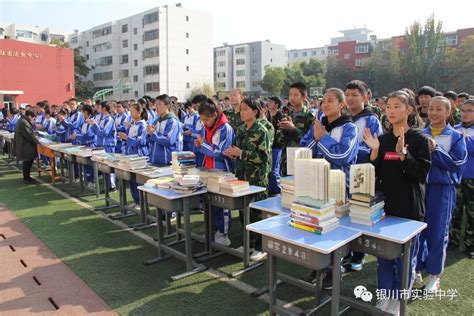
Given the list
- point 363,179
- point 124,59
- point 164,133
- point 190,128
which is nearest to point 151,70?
point 124,59

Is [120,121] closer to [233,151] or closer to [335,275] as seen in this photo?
[233,151]

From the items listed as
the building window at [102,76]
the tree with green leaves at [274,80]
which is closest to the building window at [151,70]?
the building window at [102,76]

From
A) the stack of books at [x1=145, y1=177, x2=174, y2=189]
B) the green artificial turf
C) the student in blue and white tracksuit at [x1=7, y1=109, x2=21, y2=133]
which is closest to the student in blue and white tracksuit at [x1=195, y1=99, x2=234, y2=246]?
the green artificial turf

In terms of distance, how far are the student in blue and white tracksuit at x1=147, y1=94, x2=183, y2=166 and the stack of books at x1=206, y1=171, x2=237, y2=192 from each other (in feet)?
5.67

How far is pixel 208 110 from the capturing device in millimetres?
4449

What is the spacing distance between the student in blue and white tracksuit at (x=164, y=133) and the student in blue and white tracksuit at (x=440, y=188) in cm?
348

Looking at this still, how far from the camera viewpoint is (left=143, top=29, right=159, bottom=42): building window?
46.6 m

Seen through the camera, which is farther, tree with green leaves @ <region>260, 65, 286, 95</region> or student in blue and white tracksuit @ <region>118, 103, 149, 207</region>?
tree with green leaves @ <region>260, 65, 286, 95</region>

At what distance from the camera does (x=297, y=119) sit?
512 cm

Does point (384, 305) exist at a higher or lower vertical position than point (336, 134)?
lower

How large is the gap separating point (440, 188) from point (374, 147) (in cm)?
98

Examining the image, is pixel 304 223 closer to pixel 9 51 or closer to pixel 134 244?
pixel 134 244

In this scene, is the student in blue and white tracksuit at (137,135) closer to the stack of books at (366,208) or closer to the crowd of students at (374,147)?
the crowd of students at (374,147)

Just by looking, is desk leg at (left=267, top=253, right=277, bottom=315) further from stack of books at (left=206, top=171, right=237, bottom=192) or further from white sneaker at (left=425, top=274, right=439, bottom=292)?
white sneaker at (left=425, top=274, right=439, bottom=292)
